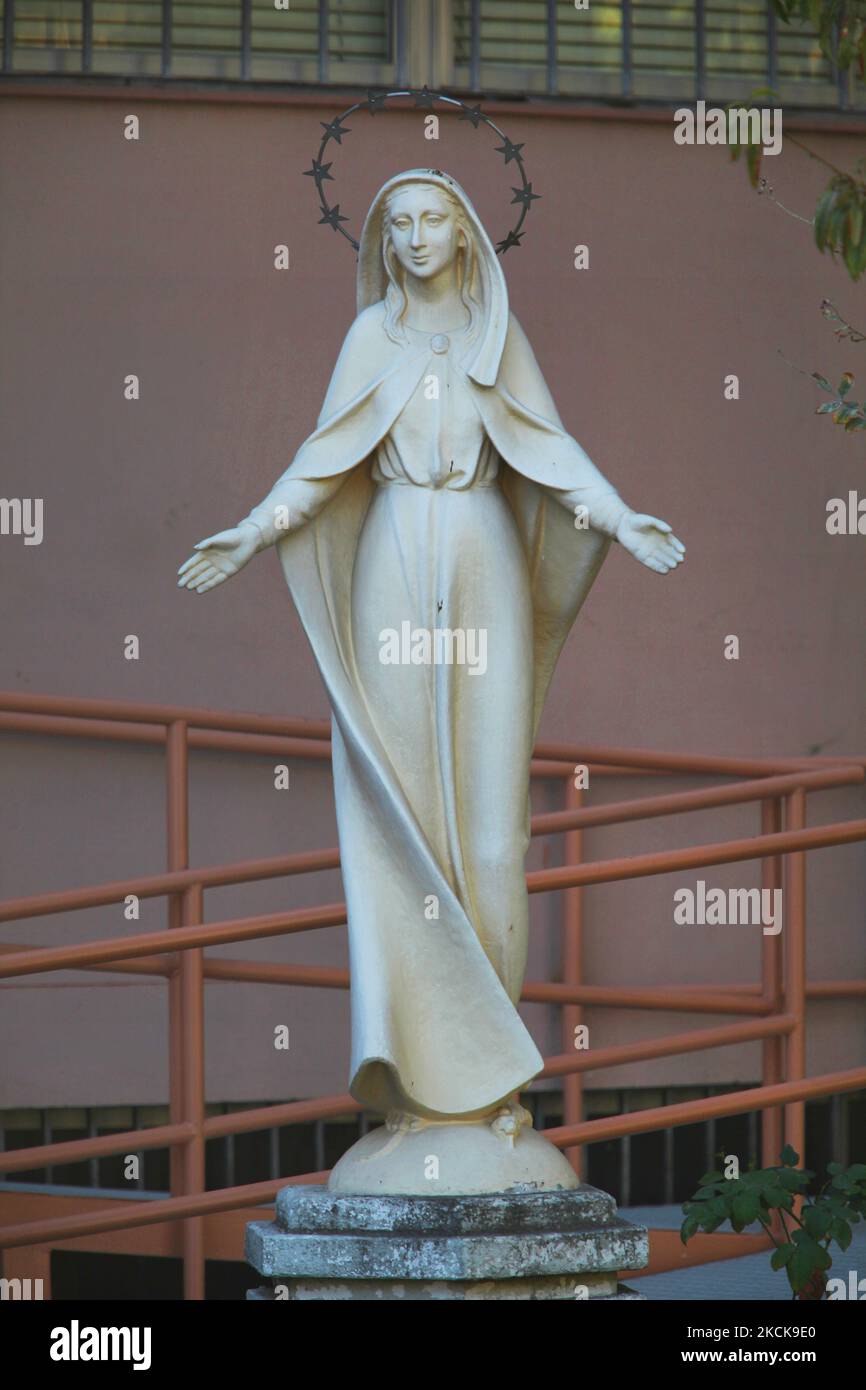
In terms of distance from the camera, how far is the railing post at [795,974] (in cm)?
844

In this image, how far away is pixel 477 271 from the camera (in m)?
6.76

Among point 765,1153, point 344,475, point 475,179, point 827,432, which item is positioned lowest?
point 765,1153

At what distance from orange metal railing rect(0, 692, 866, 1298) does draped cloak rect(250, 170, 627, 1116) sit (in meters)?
1.10

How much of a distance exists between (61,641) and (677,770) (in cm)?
242

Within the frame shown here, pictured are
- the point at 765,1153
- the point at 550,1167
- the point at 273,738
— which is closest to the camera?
the point at 550,1167

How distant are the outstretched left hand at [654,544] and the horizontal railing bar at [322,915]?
4.87ft

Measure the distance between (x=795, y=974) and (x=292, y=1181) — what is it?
5.80 ft

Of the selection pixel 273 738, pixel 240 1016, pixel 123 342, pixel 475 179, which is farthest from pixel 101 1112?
pixel 475 179

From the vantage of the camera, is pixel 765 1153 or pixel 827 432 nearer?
pixel 765 1153

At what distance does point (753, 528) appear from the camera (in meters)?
10.6

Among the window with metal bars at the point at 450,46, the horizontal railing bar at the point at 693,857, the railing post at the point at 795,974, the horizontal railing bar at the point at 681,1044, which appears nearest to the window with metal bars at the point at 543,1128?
the railing post at the point at 795,974

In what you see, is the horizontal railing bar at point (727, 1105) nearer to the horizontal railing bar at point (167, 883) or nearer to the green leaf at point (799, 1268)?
the green leaf at point (799, 1268)

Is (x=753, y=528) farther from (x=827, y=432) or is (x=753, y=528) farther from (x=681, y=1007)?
(x=681, y=1007)

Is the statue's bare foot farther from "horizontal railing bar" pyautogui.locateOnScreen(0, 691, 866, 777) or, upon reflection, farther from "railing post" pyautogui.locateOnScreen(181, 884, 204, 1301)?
"horizontal railing bar" pyautogui.locateOnScreen(0, 691, 866, 777)
